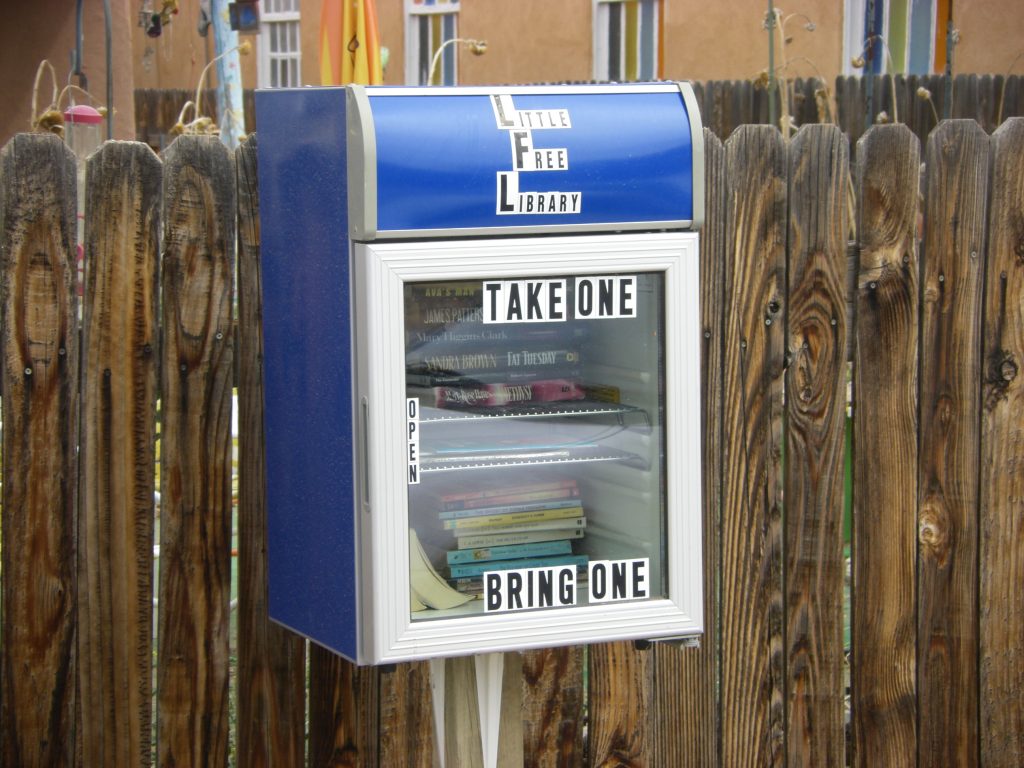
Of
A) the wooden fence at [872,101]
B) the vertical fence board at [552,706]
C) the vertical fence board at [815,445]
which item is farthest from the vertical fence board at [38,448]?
the wooden fence at [872,101]

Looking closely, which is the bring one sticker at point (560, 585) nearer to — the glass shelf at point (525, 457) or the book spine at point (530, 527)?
the book spine at point (530, 527)

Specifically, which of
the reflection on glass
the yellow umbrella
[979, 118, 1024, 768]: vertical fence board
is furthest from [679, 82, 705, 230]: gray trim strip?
the yellow umbrella

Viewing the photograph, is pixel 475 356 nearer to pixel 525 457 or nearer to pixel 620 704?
pixel 525 457

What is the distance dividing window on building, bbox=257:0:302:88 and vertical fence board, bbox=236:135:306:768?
16567mm

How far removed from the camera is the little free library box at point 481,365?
2.60 meters

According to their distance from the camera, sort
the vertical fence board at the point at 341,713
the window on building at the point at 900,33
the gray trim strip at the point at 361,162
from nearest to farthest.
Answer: the gray trim strip at the point at 361,162 < the vertical fence board at the point at 341,713 < the window on building at the point at 900,33

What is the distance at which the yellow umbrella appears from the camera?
4.54 meters

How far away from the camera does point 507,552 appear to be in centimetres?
287

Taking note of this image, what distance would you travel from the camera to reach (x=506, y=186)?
104 inches

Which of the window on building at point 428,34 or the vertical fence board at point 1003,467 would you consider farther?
the window on building at point 428,34

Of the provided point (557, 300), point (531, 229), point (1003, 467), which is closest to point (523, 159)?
point (531, 229)

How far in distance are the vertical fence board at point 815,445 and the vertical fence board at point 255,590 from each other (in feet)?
4.15

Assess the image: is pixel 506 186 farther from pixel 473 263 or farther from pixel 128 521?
pixel 128 521

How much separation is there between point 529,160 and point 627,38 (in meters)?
14.5
